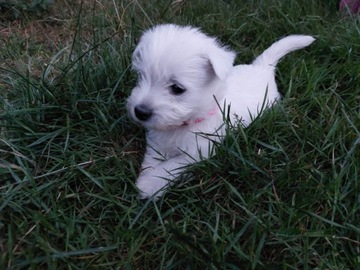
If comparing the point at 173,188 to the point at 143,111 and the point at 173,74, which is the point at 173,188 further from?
the point at 173,74

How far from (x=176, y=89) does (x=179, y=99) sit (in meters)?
0.06

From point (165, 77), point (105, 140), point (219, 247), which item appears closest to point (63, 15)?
point (105, 140)

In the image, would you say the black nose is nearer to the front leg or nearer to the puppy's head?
the puppy's head

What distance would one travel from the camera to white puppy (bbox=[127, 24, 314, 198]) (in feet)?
7.93

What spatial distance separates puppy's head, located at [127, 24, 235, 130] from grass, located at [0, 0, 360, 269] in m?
0.33

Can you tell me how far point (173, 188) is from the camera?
2520 millimetres

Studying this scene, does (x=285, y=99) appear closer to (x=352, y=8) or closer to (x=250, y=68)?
(x=250, y=68)

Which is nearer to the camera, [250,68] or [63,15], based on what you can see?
[250,68]

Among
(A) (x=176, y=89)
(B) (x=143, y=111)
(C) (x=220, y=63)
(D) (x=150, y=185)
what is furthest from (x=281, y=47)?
(D) (x=150, y=185)

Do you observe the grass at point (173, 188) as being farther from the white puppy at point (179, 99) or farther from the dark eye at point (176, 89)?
the dark eye at point (176, 89)

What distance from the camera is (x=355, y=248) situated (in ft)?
7.23

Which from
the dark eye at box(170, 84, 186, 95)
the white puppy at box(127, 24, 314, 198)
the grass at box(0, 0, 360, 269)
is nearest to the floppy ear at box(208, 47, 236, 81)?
the white puppy at box(127, 24, 314, 198)

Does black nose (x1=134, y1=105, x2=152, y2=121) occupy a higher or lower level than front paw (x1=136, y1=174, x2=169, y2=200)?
higher

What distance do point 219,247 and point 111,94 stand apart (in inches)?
52.0
